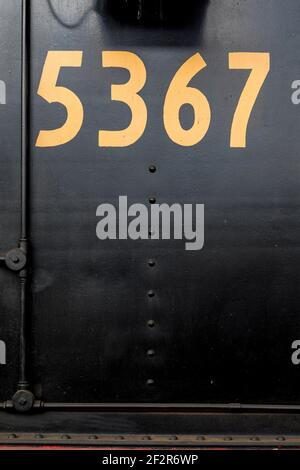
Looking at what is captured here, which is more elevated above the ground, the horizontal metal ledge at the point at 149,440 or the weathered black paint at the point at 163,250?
the weathered black paint at the point at 163,250

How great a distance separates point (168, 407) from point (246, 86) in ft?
4.41

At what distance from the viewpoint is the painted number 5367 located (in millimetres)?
2248

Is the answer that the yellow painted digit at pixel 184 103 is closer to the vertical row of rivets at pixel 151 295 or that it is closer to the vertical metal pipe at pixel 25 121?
the vertical row of rivets at pixel 151 295

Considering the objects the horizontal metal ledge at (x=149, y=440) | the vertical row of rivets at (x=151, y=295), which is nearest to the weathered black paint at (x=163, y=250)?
the vertical row of rivets at (x=151, y=295)

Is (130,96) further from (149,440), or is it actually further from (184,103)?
(149,440)

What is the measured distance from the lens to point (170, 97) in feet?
7.37

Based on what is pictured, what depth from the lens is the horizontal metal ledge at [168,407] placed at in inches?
87.7

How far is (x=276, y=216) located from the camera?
7.39 feet

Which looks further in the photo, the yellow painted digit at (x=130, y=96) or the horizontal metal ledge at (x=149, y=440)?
the yellow painted digit at (x=130, y=96)

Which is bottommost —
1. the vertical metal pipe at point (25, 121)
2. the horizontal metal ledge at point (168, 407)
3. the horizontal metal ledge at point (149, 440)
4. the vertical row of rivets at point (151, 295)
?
the horizontal metal ledge at point (149, 440)

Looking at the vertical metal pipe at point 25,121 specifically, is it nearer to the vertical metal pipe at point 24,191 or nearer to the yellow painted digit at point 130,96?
the vertical metal pipe at point 24,191

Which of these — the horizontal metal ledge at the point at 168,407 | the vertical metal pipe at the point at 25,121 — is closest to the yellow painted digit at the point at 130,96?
the vertical metal pipe at the point at 25,121

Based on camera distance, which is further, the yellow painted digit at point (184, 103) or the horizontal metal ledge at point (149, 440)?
the yellow painted digit at point (184, 103)

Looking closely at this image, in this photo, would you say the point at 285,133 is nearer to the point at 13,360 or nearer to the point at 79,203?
the point at 79,203
